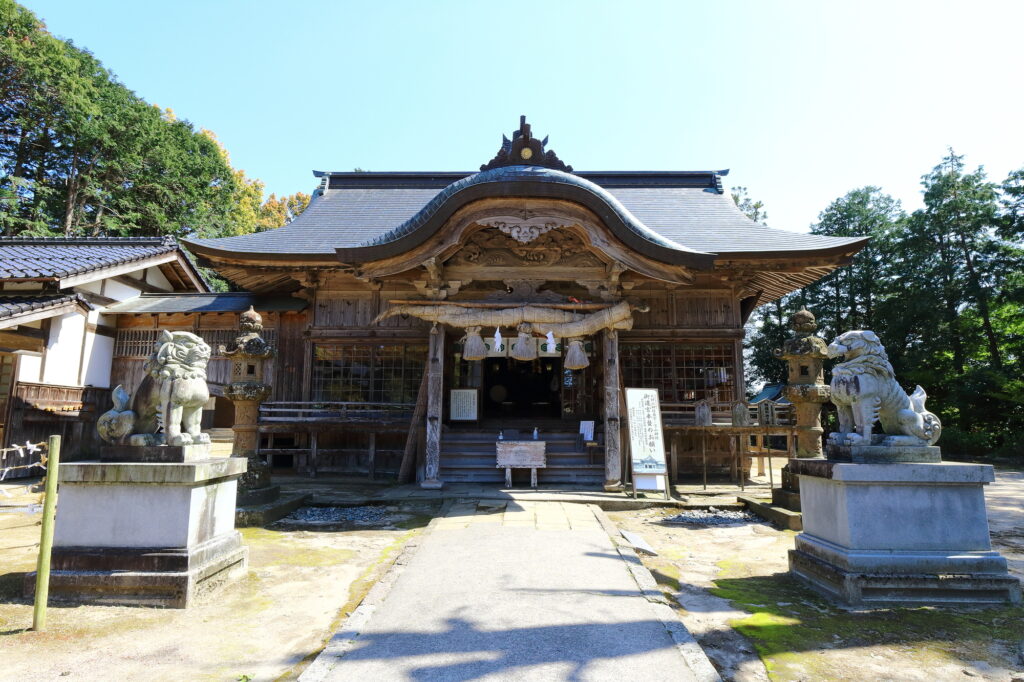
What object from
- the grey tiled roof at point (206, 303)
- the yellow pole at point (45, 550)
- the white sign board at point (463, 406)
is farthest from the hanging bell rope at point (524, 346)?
the grey tiled roof at point (206, 303)

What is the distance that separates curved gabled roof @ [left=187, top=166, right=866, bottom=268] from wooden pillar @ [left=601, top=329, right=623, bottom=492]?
1.88m

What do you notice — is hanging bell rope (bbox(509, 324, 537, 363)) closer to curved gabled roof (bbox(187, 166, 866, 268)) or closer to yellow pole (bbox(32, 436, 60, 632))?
Answer: curved gabled roof (bbox(187, 166, 866, 268))

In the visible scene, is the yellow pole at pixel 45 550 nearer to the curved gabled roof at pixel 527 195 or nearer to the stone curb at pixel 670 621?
the stone curb at pixel 670 621

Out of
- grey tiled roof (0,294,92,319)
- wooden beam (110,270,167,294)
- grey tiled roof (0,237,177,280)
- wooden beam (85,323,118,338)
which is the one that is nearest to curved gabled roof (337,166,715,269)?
grey tiled roof (0,294,92,319)

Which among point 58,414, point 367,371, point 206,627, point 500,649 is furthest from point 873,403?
point 58,414

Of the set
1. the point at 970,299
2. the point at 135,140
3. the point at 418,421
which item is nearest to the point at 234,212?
the point at 135,140

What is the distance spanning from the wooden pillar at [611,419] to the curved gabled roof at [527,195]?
6.16ft

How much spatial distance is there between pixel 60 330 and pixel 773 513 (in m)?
15.8

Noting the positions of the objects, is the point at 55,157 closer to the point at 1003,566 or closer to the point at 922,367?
the point at 1003,566

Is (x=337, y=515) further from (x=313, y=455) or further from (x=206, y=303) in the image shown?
(x=206, y=303)

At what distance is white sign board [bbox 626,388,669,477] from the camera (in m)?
8.45

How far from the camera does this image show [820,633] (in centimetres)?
365

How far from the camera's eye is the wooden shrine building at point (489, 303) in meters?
9.14

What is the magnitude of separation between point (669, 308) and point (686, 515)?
18.7ft
